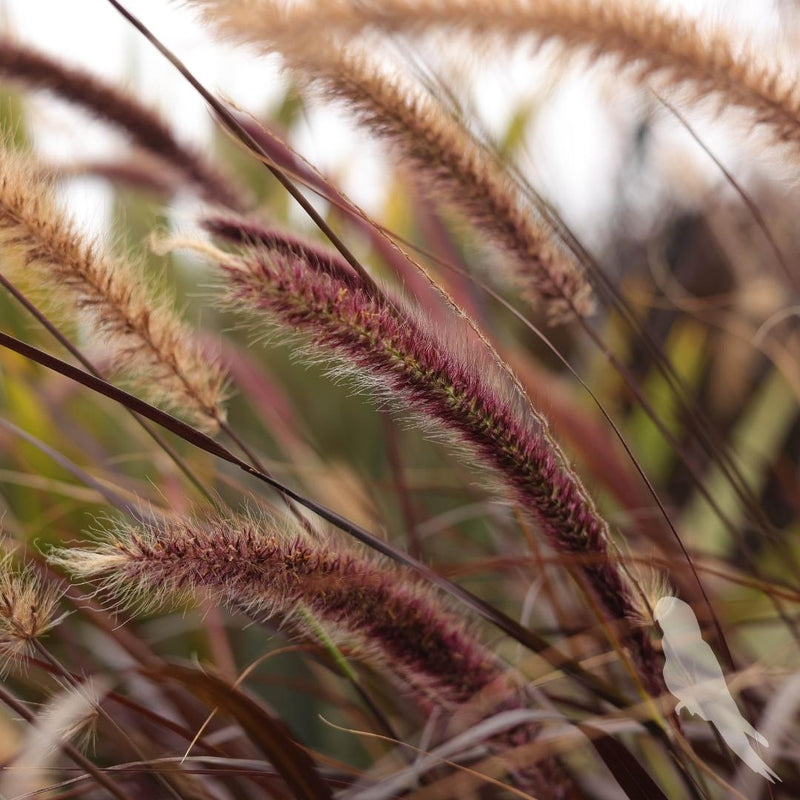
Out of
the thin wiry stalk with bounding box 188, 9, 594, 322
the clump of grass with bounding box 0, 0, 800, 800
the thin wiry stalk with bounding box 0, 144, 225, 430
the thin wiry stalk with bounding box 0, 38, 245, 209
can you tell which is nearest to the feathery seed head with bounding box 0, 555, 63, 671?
the clump of grass with bounding box 0, 0, 800, 800

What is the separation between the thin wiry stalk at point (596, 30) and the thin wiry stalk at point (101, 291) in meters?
0.15

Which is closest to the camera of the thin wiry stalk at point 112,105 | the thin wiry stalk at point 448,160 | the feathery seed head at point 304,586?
the feathery seed head at point 304,586

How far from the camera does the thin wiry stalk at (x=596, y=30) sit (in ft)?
1.60

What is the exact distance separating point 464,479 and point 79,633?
0.43 metres

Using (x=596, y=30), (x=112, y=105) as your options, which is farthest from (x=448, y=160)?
(x=112, y=105)

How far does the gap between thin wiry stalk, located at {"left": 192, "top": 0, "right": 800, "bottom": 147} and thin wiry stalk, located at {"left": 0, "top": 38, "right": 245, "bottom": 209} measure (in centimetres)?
26

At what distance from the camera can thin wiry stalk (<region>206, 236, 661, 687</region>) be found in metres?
0.37

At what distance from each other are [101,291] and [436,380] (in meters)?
0.22

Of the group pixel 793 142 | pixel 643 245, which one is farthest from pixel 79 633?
pixel 643 245

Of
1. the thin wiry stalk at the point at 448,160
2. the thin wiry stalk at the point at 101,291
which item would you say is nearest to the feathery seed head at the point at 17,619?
the thin wiry stalk at the point at 101,291

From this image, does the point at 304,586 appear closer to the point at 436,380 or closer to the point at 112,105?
the point at 436,380

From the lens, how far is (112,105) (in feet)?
2.38

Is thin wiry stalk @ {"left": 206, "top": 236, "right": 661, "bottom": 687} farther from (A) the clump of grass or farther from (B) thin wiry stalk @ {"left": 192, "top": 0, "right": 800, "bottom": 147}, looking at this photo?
(B) thin wiry stalk @ {"left": 192, "top": 0, "right": 800, "bottom": 147}

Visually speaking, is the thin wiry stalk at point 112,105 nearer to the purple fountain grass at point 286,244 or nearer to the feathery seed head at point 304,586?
the purple fountain grass at point 286,244
